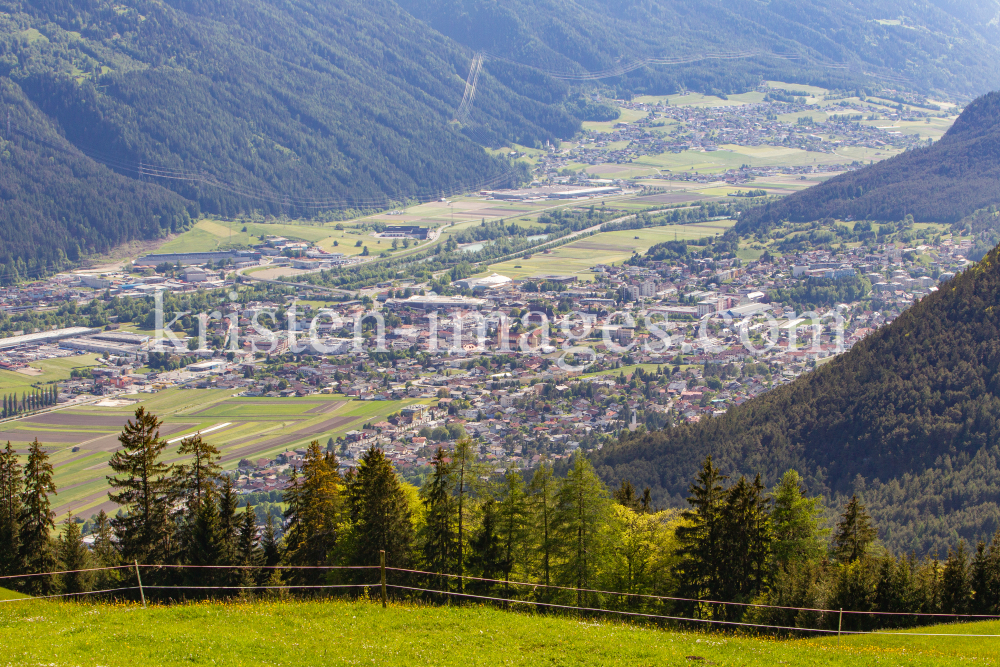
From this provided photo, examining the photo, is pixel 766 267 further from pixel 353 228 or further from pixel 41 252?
pixel 41 252

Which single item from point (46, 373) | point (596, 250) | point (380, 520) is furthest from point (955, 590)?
point (596, 250)

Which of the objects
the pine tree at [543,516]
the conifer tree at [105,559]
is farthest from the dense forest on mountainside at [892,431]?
Answer: the conifer tree at [105,559]

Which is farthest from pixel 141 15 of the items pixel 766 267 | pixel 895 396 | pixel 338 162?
pixel 895 396

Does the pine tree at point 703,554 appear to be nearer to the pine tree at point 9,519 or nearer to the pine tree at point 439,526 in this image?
the pine tree at point 439,526

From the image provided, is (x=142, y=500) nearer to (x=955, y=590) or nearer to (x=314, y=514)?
(x=314, y=514)

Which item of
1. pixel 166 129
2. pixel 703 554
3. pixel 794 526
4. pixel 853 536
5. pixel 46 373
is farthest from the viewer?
pixel 166 129

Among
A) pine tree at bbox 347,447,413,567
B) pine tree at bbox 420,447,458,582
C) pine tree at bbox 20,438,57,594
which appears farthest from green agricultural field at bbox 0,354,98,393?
pine tree at bbox 420,447,458,582

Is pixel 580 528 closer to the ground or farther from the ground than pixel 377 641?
farther from the ground
